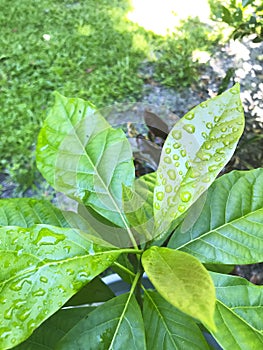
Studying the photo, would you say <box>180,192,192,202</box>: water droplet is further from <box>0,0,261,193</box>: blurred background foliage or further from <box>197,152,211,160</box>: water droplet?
<box>0,0,261,193</box>: blurred background foliage

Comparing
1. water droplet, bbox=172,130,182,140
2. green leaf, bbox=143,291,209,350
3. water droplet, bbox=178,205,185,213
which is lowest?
green leaf, bbox=143,291,209,350

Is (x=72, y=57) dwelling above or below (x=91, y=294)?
above

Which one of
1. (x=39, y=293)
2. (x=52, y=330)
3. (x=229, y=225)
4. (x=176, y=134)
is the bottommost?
(x=52, y=330)

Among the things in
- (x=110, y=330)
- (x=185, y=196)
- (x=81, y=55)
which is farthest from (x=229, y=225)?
(x=81, y=55)

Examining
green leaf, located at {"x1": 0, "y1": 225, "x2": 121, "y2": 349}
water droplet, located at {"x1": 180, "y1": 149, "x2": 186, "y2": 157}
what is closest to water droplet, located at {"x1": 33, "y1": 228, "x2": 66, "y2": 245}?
green leaf, located at {"x1": 0, "y1": 225, "x2": 121, "y2": 349}

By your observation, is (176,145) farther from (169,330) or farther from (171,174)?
(169,330)

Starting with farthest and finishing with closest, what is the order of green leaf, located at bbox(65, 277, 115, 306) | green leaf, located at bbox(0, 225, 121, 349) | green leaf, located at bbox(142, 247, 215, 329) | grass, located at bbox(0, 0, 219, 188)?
1. grass, located at bbox(0, 0, 219, 188)
2. green leaf, located at bbox(65, 277, 115, 306)
3. green leaf, located at bbox(0, 225, 121, 349)
4. green leaf, located at bbox(142, 247, 215, 329)

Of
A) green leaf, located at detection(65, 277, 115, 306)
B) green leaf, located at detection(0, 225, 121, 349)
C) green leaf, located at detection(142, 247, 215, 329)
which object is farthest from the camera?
green leaf, located at detection(65, 277, 115, 306)
